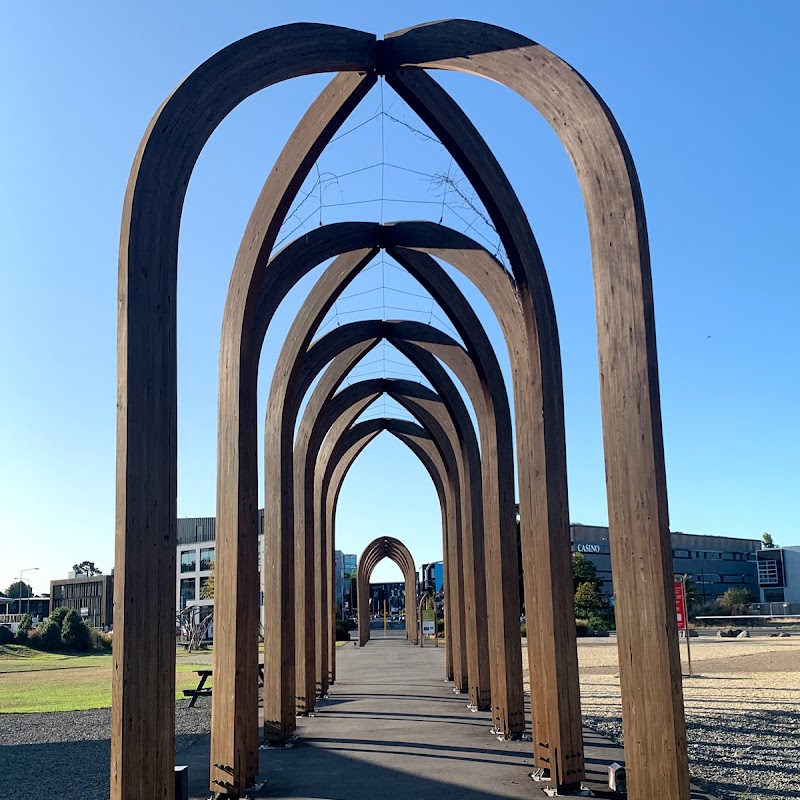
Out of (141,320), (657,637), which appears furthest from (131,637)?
(657,637)

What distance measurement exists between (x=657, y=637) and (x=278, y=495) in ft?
22.2

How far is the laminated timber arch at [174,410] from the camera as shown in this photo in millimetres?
4703

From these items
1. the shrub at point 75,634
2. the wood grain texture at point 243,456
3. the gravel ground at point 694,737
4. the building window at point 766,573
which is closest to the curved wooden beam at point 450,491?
the gravel ground at point 694,737

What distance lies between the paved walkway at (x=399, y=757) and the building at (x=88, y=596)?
197ft

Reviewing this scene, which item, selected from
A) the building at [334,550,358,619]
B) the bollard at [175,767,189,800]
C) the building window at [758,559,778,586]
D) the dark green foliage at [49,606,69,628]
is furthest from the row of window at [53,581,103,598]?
the bollard at [175,767,189,800]

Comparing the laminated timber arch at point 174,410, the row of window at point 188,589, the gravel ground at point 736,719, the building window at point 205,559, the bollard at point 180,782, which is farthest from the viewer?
the row of window at point 188,589

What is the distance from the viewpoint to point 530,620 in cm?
823

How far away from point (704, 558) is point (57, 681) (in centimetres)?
5642

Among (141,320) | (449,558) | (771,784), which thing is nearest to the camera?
(141,320)

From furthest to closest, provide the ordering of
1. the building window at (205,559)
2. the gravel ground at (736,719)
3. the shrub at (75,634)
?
1. the building window at (205,559)
2. the shrub at (75,634)
3. the gravel ground at (736,719)

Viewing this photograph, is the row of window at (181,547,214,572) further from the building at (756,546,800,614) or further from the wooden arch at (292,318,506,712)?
the wooden arch at (292,318,506,712)

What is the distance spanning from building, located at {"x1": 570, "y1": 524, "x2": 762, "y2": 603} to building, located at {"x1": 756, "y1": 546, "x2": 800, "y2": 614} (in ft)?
1.98

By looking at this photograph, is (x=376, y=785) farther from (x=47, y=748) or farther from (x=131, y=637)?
(x=47, y=748)

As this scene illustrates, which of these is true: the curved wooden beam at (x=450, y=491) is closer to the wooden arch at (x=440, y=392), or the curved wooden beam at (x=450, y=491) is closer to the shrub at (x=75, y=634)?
the wooden arch at (x=440, y=392)
